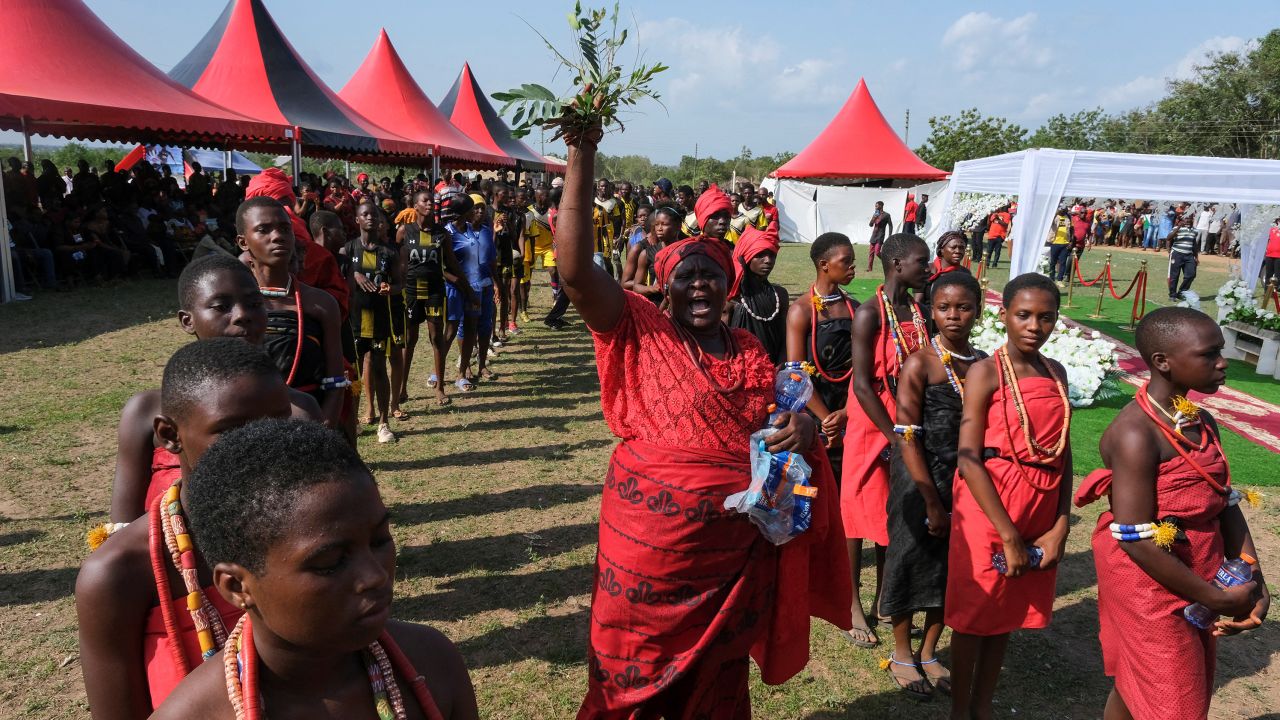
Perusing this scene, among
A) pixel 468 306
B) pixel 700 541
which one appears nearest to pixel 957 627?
pixel 700 541

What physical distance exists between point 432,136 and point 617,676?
20131 mm

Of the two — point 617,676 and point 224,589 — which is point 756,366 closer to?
point 617,676

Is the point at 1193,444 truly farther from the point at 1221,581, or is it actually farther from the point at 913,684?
the point at 913,684

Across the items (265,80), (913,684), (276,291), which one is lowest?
(913,684)

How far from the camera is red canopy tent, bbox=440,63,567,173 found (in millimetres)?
27531

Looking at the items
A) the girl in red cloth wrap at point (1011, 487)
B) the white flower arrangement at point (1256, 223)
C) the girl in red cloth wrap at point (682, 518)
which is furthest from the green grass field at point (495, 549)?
the white flower arrangement at point (1256, 223)

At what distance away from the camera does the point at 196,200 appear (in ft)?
60.8

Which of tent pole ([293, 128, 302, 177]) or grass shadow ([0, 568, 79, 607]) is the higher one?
tent pole ([293, 128, 302, 177])

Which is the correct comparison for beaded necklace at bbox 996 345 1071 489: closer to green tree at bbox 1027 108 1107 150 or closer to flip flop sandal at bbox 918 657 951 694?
flip flop sandal at bbox 918 657 951 694

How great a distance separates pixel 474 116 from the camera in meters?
27.8

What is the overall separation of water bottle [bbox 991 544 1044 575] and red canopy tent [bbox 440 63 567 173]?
994 inches

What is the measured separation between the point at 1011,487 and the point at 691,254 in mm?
1547

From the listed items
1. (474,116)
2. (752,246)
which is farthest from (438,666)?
(474,116)

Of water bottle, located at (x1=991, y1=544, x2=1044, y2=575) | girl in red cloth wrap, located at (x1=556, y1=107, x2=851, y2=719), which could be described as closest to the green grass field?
water bottle, located at (x1=991, y1=544, x2=1044, y2=575)
